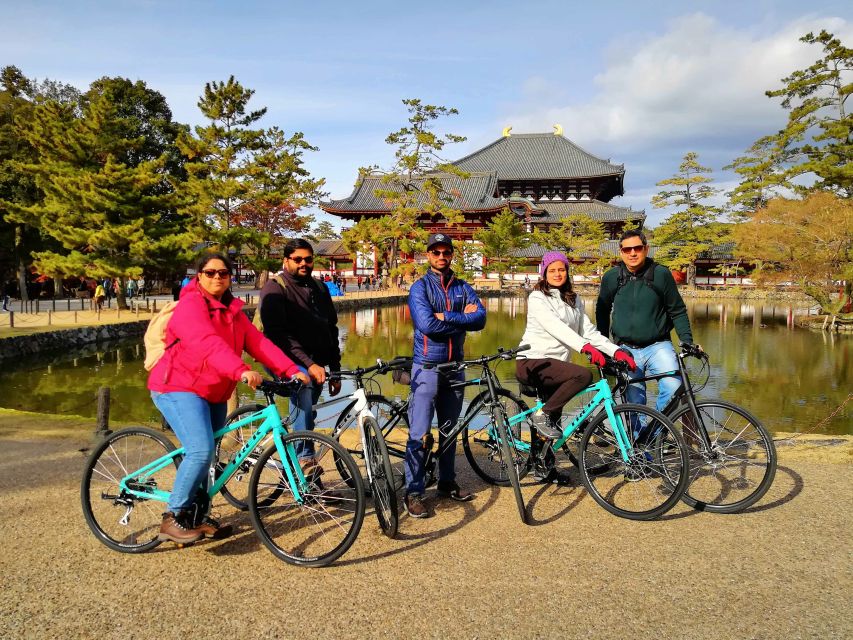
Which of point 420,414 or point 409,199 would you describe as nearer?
point 420,414

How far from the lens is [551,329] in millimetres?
3943

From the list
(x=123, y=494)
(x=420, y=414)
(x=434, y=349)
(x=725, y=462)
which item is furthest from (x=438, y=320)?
(x=725, y=462)

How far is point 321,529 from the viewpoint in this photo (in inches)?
129

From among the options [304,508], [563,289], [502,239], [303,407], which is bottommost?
[304,508]

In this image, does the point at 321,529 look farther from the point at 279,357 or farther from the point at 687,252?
the point at 687,252

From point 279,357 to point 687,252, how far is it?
41.5m

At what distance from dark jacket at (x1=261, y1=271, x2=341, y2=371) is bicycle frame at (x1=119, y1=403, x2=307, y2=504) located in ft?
3.01

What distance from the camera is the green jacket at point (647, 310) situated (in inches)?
166

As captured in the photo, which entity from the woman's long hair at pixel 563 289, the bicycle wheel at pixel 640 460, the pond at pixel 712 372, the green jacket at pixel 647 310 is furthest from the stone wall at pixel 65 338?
the bicycle wheel at pixel 640 460

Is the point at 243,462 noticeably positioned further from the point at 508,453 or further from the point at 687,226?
the point at 687,226

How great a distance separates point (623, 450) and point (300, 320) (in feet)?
7.64

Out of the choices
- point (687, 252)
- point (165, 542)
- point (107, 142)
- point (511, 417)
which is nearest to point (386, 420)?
point (511, 417)

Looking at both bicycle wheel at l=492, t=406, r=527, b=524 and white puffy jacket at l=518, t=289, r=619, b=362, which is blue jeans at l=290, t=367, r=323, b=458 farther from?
white puffy jacket at l=518, t=289, r=619, b=362

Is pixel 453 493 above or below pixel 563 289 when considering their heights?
below
